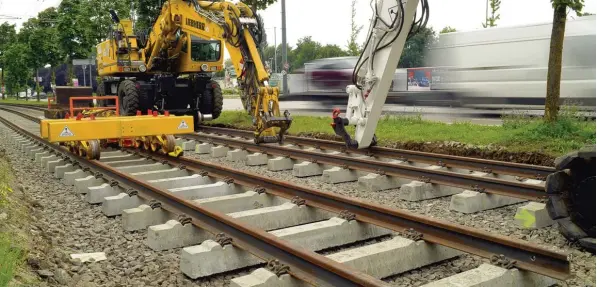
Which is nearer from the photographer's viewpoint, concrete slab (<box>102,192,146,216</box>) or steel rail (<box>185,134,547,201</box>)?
steel rail (<box>185,134,547,201</box>)

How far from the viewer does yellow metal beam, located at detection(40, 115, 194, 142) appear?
838 centimetres

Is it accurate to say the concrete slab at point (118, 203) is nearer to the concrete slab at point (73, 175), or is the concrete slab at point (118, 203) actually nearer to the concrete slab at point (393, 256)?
the concrete slab at point (73, 175)

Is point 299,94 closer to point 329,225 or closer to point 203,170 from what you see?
point 203,170

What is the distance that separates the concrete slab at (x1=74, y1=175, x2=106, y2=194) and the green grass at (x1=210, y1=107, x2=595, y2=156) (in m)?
5.79

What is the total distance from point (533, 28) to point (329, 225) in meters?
14.4

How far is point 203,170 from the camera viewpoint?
26.1ft

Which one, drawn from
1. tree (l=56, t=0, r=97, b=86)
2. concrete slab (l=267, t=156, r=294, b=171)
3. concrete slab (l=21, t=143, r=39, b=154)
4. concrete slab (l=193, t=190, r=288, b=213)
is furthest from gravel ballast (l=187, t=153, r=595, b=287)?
tree (l=56, t=0, r=97, b=86)

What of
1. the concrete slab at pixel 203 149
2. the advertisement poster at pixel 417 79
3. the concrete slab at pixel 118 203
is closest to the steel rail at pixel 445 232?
the concrete slab at pixel 118 203

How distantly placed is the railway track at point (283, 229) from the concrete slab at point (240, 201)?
0.04 ft

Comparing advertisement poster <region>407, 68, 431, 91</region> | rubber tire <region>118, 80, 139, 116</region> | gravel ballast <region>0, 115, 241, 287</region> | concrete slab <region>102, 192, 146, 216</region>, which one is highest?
advertisement poster <region>407, 68, 431, 91</region>

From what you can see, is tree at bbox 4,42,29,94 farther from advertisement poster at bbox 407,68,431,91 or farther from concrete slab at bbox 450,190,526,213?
concrete slab at bbox 450,190,526,213

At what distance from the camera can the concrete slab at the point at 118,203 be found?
20.4 ft

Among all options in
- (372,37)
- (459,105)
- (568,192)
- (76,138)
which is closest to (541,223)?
(568,192)

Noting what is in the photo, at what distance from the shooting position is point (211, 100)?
17422 millimetres
